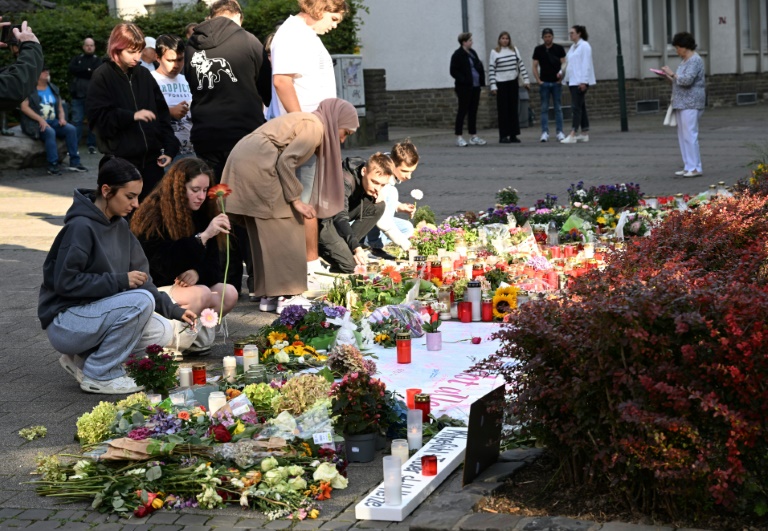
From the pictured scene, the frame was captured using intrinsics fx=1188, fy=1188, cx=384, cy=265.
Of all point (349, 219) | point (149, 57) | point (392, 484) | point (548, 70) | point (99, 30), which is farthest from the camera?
point (548, 70)

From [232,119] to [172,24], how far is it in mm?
13779

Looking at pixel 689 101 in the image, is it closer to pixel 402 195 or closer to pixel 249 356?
pixel 402 195

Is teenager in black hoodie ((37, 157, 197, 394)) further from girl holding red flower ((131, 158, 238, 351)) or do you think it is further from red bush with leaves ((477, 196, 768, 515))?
red bush with leaves ((477, 196, 768, 515))

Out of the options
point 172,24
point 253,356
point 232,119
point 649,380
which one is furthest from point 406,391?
point 172,24

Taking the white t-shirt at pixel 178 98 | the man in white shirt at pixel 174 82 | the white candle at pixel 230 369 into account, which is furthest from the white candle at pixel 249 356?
the white t-shirt at pixel 178 98

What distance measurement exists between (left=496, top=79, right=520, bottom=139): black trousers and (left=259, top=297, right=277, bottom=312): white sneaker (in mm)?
13215

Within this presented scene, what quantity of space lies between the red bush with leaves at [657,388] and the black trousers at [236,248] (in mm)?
4518

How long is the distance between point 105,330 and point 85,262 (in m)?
0.39

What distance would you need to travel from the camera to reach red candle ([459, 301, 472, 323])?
8.04m

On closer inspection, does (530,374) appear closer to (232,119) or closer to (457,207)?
(232,119)

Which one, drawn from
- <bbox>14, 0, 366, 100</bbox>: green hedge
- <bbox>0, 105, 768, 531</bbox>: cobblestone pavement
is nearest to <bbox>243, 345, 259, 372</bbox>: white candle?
<bbox>0, 105, 768, 531</bbox>: cobblestone pavement

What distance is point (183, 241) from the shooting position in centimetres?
746

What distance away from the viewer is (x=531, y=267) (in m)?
8.79

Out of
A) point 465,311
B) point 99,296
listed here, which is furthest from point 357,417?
point 465,311
